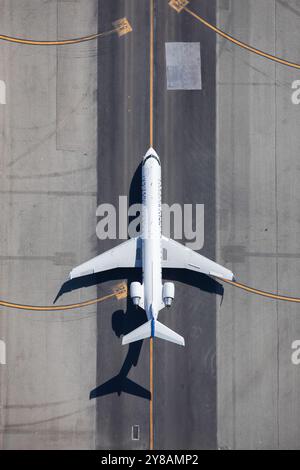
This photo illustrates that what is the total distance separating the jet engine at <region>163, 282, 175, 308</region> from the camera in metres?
17.9

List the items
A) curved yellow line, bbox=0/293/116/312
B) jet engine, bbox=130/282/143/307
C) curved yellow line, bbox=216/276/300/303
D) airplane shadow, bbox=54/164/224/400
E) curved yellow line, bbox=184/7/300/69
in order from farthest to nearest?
curved yellow line, bbox=184/7/300/69
curved yellow line, bbox=216/276/300/303
curved yellow line, bbox=0/293/116/312
airplane shadow, bbox=54/164/224/400
jet engine, bbox=130/282/143/307

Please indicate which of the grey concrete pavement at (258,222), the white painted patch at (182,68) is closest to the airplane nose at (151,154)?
the grey concrete pavement at (258,222)

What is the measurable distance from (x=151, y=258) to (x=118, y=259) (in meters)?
1.63

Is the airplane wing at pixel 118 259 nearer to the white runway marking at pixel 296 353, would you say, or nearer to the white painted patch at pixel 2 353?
the white painted patch at pixel 2 353

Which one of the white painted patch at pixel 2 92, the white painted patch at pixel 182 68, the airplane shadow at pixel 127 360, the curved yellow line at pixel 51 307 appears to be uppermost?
the white painted patch at pixel 182 68

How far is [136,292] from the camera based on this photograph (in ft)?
58.8

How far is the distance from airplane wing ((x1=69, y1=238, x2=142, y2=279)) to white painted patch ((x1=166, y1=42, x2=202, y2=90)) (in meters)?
7.57

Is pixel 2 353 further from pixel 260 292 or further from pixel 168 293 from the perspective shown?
pixel 260 292

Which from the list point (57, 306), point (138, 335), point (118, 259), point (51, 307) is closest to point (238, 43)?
point (118, 259)

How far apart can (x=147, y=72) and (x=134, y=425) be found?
16.1m

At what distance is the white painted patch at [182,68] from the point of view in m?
19.7

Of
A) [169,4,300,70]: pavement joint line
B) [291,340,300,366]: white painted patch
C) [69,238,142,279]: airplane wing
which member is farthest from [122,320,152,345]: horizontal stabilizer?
[169,4,300,70]: pavement joint line

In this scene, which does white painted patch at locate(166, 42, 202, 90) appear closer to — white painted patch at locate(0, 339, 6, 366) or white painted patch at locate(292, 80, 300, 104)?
white painted patch at locate(292, 80, 300, 104)

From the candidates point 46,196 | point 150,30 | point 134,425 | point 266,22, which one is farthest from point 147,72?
point 134,425
